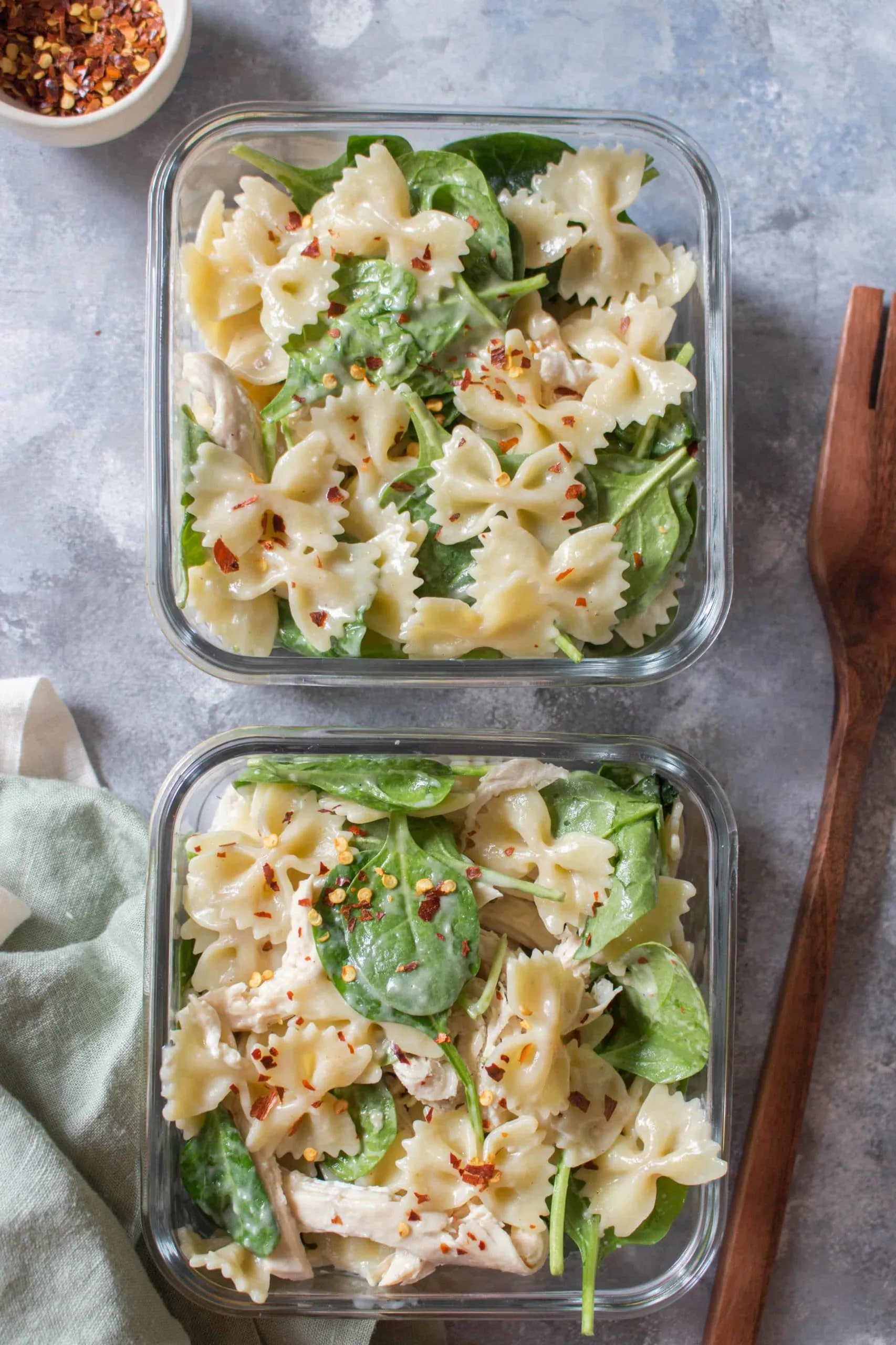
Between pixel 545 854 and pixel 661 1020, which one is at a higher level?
pixel 545 854

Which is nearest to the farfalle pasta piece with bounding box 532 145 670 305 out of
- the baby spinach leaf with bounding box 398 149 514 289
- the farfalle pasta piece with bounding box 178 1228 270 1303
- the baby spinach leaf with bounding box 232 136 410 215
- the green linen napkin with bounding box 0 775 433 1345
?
the baby spinach leaf with bounding box 398 149 514 289

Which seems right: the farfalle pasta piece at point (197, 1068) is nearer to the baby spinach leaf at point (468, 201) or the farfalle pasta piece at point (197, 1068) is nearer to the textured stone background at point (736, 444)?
the textured stone background at point (736, 444)

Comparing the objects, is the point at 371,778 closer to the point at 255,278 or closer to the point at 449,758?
the point at 449,758

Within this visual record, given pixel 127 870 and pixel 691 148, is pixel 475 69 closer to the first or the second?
pixel 691 148

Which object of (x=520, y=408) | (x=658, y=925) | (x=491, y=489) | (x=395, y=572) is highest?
(x=520, y=408)

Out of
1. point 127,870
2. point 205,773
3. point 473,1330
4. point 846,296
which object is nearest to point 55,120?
point 205,773

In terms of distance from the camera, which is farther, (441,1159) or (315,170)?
(315,170)

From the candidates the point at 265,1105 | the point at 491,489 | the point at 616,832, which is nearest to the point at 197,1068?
the point at 265,1105

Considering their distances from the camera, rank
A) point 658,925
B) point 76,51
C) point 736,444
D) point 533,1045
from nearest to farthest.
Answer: point 533,1045
point 658,925
point 76,51
point 736,444
